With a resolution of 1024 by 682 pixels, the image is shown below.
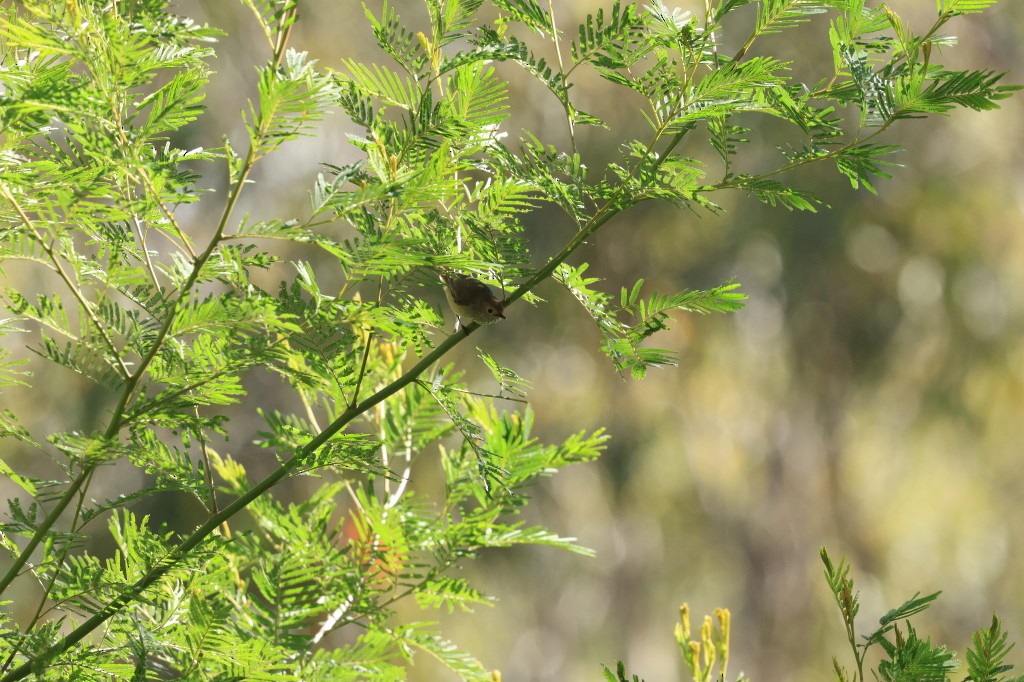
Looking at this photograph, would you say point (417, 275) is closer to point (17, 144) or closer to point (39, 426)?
point (17, 144)

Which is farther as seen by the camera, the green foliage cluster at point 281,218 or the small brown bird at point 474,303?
the small brown bird at point 474,303

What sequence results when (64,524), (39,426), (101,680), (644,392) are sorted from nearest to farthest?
(101,680)
(64,524)
(39,426)
(644,392)

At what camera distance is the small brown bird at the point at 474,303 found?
2.01ft

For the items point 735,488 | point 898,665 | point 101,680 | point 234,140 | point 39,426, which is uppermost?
point 234,140

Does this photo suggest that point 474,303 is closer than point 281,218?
No

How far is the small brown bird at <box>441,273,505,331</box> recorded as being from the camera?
0.61 m

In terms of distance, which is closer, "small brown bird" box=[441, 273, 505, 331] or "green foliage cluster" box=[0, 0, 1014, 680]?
"green foliage cluster" box=[0, 0, 1014, 680]

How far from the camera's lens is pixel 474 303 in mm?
618

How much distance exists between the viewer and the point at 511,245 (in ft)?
1.90

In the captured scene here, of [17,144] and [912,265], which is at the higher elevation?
[912,265]

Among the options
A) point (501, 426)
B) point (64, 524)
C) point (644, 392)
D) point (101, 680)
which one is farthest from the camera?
point (644, 392)

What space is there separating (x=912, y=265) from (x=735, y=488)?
146 centimetres

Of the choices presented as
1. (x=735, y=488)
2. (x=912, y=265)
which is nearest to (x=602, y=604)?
(x=735, y=488)

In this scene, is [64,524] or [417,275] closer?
[417,275]
